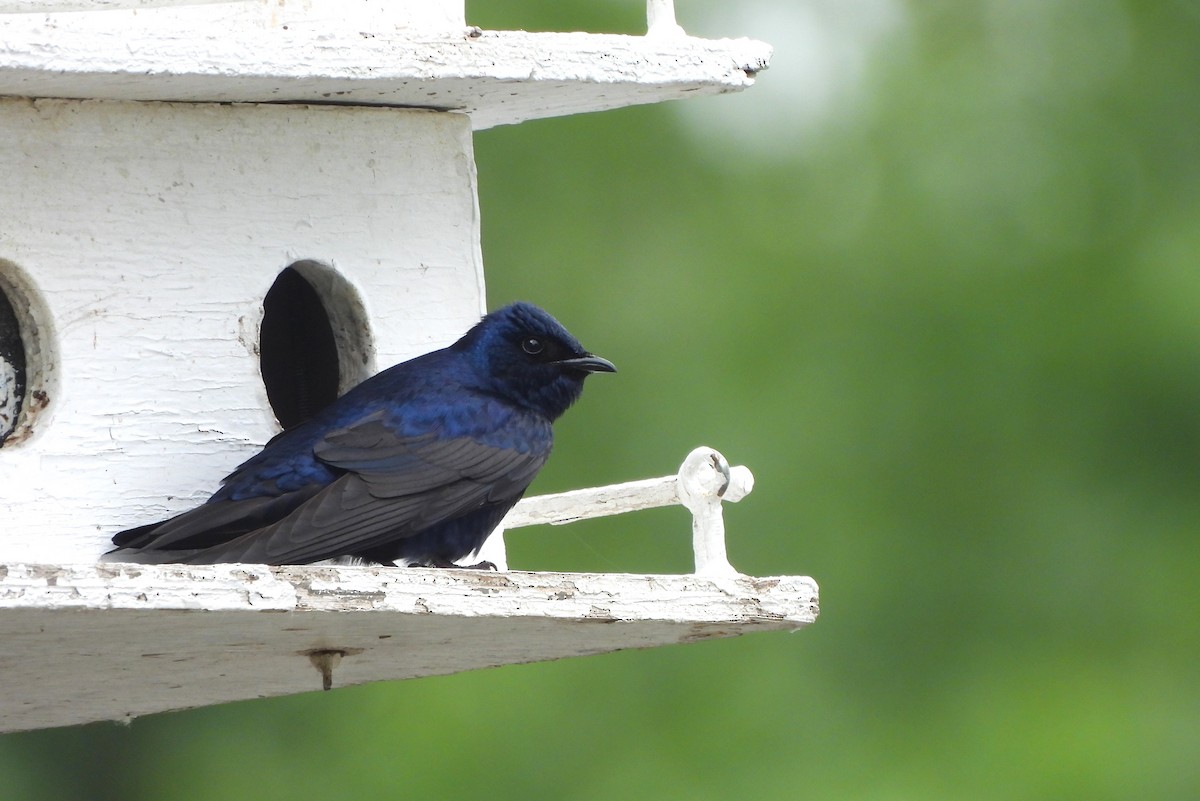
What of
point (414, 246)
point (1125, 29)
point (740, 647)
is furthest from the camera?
point (1125, 29)

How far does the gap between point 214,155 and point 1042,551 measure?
4.35 m

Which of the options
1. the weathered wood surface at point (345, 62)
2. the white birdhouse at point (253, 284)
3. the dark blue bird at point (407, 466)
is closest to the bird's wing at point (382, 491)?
the dark blue bird at point (407, 466)

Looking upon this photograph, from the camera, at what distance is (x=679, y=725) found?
6363 mm

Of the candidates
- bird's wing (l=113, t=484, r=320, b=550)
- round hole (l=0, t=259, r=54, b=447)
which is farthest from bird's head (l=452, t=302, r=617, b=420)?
round hole (l=0, t=259, r=54, b=447)

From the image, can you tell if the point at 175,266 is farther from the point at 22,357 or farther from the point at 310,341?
Result: the point at 310,341

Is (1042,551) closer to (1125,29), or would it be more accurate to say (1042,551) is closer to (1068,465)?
(1068,465)

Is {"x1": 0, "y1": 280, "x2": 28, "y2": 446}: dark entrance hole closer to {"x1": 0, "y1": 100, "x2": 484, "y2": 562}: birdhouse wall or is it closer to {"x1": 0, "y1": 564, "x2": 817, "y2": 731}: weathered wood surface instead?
{"x1": 0, "y1": 100, "x2": 484, "y2": 562}: birdhouse wall

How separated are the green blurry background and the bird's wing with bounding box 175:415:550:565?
2907mm

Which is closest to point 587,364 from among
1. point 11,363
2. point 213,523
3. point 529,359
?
point 529,359

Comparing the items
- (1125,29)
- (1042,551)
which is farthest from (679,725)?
(1125,29)

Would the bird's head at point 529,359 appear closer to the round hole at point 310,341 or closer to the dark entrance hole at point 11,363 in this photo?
the round hole at point 310,341

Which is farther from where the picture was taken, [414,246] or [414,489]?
[414,246]

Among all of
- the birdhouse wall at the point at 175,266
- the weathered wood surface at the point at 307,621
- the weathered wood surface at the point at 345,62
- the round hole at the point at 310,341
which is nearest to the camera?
the weathered wood surface at the point at 307,621

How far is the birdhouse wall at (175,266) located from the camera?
9.88 feet
